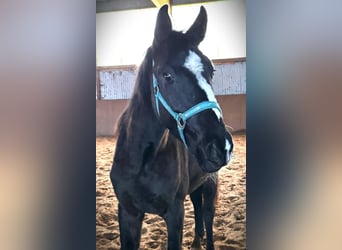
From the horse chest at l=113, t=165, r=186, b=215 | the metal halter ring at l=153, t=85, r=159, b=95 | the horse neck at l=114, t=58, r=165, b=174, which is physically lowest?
the horse chest at l=113, t=165, r=186, b=215

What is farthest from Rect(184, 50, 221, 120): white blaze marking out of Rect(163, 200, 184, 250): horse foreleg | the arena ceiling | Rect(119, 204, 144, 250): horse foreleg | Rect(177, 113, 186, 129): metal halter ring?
Rect(119, 204, 144, 250): horse foreleg

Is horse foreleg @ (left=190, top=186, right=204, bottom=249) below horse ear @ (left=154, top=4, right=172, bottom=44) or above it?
below

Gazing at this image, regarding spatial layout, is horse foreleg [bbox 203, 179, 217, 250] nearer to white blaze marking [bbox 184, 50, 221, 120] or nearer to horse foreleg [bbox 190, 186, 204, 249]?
horse foreleg [bbox 190, 186, 204, 249]

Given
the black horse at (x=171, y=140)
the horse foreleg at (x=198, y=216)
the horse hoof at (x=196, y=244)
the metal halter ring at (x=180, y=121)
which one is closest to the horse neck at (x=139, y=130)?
the black horse at (x=171, y=140)

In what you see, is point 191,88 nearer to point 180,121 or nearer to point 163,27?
point 180,121

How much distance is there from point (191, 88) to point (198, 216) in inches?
19.3

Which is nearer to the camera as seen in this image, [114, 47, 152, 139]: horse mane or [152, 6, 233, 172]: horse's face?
[152, 6, 233, 172]: horse's face

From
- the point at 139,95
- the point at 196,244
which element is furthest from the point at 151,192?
the point at 139,95

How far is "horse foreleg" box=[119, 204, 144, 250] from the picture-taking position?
142cm

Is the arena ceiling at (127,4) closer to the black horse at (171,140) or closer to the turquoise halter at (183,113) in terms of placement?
the black horse at (171,140)

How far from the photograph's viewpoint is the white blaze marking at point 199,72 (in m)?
1.24

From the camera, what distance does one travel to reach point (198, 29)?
4.35 ft
